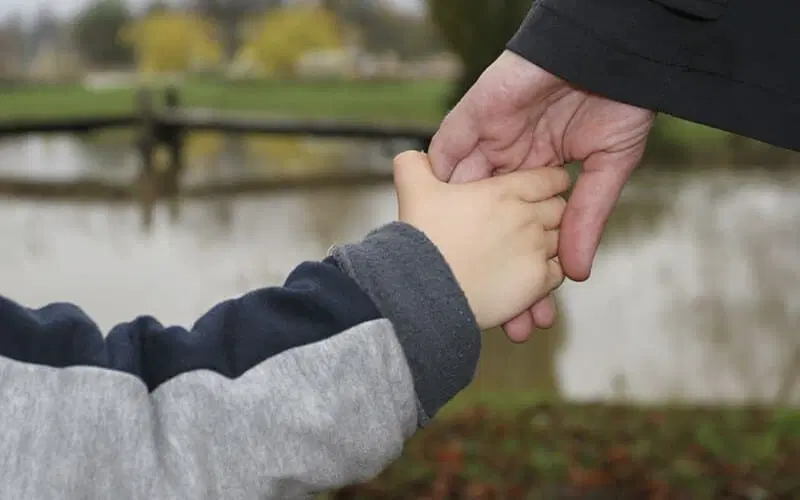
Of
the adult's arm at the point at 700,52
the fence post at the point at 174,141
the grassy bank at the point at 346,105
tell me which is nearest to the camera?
the adult's arm at the point at 700,52

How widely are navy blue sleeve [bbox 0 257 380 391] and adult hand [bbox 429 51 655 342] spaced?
0.17m

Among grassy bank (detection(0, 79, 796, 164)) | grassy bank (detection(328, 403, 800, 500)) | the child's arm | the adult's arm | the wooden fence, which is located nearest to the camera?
the child's arm

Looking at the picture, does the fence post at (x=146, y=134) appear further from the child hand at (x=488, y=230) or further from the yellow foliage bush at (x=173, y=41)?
the child hand at (x=488, y=230)

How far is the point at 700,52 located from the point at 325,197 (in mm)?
3518

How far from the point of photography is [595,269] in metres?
2.71

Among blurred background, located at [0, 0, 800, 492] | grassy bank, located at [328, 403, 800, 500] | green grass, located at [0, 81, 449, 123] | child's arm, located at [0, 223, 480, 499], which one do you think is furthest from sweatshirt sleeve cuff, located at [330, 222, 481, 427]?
green grass, located at [0, 81, 449, 123]

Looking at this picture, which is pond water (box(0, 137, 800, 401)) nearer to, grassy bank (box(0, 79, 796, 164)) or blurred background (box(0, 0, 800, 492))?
blurred background (box(0, 0, 800, 492))

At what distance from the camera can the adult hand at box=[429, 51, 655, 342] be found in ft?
1.79

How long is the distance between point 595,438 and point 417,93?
2848mm

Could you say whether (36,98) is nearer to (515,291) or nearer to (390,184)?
(390,184)

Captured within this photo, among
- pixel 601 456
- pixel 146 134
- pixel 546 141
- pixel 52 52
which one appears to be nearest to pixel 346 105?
pixel 146 134

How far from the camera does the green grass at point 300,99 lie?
4078mm

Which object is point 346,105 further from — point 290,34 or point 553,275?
point 553,275

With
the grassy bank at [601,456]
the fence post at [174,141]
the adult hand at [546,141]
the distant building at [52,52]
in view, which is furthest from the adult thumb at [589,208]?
the fence post at [174,141]
